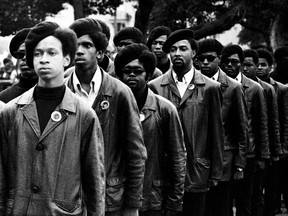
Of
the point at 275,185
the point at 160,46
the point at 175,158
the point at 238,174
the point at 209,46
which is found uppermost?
the point at 209,46

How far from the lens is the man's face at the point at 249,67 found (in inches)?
446

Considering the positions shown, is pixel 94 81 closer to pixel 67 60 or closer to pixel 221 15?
pixel 67 60

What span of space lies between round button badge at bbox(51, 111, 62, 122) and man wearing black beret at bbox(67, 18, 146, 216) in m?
1.21

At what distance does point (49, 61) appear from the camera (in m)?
4.92

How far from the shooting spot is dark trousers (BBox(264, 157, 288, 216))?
1090cm

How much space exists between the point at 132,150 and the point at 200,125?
78.6 inches

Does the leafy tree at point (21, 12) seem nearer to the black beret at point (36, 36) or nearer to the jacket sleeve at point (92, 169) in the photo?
the black beret at point (36, 36)

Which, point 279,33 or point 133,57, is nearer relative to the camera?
point 133,57

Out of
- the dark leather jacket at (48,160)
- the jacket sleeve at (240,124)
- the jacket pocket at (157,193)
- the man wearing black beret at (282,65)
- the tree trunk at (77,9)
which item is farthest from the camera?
the tree trunk at (77,9)

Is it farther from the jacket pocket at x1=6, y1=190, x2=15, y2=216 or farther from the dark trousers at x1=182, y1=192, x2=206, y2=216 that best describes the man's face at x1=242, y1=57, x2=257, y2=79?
the jacket pocket at x1=6, y1=190, x2=15, y2=216

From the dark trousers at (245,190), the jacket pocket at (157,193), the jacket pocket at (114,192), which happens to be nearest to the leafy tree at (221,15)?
the dark trousers at (245,190)

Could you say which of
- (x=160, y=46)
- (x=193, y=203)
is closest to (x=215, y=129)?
(x=193, y=203)

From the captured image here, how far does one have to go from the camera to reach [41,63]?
4.91m

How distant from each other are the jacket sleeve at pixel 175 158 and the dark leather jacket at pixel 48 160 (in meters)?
2.06
